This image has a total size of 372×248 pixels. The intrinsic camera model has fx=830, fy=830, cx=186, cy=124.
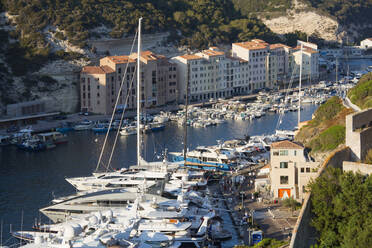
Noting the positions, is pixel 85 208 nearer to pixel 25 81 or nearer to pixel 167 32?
pixel 25 81

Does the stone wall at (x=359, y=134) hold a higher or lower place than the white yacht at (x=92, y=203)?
higher

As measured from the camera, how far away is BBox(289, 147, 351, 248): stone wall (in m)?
19.7

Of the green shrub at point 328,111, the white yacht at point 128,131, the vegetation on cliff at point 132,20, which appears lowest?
the white yacht at point 128,131

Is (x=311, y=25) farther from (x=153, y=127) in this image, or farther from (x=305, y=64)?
(x=153, y=127)

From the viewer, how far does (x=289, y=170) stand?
96.8 ft

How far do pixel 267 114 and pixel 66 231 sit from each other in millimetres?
35686

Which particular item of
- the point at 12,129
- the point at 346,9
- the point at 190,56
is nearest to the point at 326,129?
the point at 12,129

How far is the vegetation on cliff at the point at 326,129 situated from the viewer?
3197cm

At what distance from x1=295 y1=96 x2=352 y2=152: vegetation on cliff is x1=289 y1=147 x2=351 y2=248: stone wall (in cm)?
530

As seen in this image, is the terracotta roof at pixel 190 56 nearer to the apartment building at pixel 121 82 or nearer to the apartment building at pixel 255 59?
the apartment building at pixel 121 82

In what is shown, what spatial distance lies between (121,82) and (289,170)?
2785 centimetres

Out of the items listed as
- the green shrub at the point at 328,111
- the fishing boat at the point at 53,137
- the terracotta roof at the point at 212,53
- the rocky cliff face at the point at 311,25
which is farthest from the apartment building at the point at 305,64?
the green shrub at the point at 328,111

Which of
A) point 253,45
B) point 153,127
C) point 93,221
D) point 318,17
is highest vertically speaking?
point 318,17

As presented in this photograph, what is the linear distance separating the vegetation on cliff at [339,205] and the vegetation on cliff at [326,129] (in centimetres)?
828
